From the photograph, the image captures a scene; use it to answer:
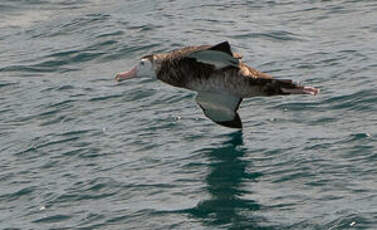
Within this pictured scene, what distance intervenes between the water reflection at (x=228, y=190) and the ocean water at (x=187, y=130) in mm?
45

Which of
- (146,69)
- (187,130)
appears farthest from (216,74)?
(187,130)

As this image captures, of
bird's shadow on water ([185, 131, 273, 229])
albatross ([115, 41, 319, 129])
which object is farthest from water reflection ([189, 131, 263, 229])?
albatross ([115, 41, 319, 129])

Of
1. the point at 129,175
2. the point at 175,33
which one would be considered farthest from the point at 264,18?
the point at 129,175

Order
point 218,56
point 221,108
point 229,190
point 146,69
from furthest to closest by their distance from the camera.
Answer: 1. point 221,108
2. point 146,69
3. point 218,56
4. point 229,190

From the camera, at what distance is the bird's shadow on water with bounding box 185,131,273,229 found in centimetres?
2236

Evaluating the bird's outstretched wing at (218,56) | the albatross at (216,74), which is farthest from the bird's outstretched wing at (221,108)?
the bird's outstretched wing at (218,56)

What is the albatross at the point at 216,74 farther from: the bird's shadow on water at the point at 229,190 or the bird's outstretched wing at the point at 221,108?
the bird's shadow on water at the point at 229,190

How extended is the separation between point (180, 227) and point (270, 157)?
397cm

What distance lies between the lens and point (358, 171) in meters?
23.8

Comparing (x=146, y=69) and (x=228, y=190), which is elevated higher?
(x=146, y=69)

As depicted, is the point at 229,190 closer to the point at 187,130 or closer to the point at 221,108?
the point at 221,108

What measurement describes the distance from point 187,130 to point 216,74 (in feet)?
11.4

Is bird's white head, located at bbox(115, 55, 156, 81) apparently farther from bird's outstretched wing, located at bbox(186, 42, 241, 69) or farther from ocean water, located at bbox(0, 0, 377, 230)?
ocean water, located at bbox(0, 0, 377, 230)

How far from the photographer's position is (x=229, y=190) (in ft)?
78.7
